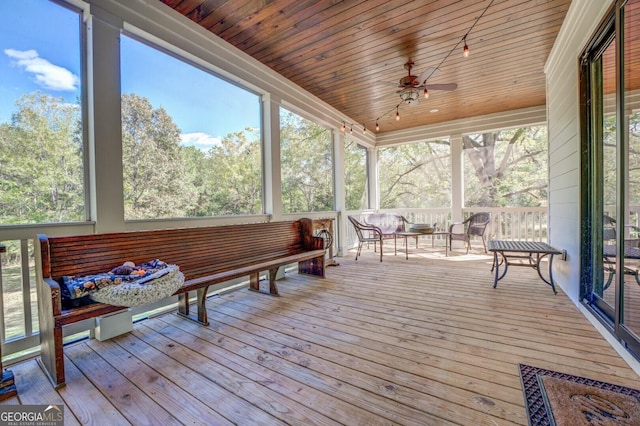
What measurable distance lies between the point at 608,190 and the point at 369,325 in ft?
6.83

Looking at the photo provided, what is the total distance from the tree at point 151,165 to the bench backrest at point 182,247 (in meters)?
0.34

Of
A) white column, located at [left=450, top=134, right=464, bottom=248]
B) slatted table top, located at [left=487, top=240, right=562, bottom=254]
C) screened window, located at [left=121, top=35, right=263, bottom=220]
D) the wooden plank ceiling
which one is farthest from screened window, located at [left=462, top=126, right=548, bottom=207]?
screened window, located at [left=121, top=35, right=263, bottom=220]

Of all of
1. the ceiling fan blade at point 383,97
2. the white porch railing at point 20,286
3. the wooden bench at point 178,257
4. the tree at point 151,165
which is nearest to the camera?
the wooden bench at point 178,257

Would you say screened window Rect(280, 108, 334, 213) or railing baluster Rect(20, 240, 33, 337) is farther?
screened window Rect(280, 108, 334, 213)

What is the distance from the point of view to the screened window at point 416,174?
26.9 ft

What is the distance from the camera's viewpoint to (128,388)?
1.55 meters

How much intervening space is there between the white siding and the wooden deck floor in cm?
50

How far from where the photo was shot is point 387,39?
10.3 ft

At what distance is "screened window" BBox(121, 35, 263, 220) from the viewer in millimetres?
2494

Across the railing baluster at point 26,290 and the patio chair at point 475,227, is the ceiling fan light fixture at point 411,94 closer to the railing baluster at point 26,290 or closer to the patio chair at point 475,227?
the patio chair at point 475,227

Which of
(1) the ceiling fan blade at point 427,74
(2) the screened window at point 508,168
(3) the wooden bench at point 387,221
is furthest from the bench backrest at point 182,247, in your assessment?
(2) the screened window at point 508,168

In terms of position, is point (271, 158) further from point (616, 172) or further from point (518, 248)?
point (616, 172)

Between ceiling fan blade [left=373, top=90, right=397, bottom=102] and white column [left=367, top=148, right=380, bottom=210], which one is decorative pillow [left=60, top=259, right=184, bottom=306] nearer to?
ceiling fan blade [left=373, top=90, right=397, bottom=102]

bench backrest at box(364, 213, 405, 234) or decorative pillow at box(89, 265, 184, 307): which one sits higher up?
bench backrest at box(364, 213, 405, 234)
